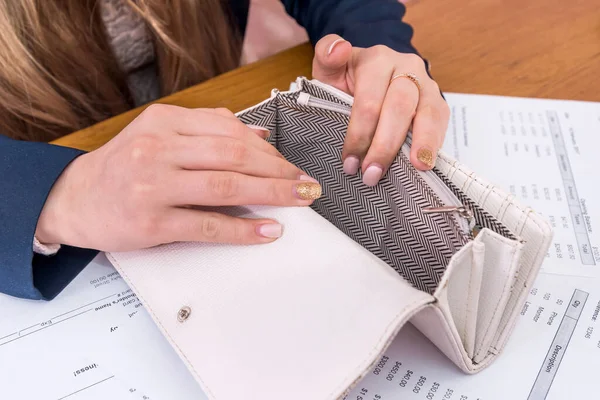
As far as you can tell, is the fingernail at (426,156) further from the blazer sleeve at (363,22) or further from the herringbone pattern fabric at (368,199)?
the blazer sleeve at (363,22)

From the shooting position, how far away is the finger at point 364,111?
46 cm

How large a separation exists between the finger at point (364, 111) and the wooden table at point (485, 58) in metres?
0.21

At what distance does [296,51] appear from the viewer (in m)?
0.77

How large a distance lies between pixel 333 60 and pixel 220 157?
181 millimetres

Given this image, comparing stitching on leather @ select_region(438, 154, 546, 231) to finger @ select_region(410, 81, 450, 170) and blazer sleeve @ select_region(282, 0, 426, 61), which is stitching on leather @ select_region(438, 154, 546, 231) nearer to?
finger @ select_region(410, 81, 450, 170)

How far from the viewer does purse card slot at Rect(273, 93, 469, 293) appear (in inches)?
15.9

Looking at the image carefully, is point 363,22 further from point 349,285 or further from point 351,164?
point 349,285

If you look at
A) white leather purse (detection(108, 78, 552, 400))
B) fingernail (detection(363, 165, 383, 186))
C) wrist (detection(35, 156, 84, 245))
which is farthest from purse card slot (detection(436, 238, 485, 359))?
wrist (detection(35, 156, 84, 245))

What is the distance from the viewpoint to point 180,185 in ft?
1.36

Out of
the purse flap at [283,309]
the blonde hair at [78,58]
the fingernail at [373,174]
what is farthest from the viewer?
the blonde hair at [78,58]

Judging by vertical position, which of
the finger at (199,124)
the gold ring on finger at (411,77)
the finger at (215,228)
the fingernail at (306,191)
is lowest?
the finger at (215,228)

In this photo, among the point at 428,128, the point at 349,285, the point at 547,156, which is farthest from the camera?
the point at 547,156

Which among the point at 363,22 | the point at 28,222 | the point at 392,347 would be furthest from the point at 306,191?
the point at 363,22

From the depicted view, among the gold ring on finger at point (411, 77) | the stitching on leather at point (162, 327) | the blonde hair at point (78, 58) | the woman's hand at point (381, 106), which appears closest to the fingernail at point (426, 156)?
the woman's hand at point (381, 106)
